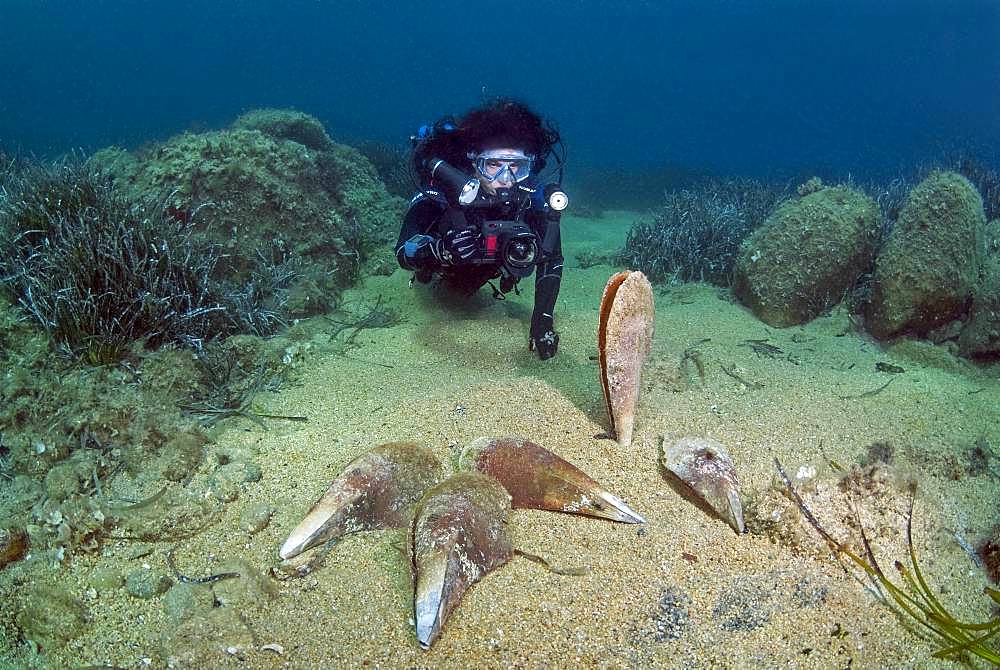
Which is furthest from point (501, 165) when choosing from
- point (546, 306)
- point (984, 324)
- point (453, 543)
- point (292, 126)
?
point (292, 126)

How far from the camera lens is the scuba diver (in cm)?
447

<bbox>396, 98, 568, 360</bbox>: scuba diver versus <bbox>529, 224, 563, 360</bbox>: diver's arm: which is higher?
<bbox>396, 98, 568, 360</bbox>: scuba diver

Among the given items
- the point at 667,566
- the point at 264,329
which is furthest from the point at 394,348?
the point at 667,566

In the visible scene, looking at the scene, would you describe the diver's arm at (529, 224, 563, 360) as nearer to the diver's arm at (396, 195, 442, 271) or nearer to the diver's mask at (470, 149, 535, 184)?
the diver's mask at (470, 149, 535, 184)

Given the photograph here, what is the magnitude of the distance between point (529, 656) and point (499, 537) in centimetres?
45

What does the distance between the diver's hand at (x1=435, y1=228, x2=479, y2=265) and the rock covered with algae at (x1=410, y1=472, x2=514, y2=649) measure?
2.54m

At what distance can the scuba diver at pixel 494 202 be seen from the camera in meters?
4.47

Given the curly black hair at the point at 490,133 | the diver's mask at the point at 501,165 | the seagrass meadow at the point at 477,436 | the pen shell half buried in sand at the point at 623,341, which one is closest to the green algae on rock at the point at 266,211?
the seagrass meadow at the point at 477,436

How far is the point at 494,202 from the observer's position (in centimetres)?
482

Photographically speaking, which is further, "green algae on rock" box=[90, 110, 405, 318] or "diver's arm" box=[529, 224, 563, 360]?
"green algae on rock" box=[90, 110, 405, 318]

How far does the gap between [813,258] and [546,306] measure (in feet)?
10.3

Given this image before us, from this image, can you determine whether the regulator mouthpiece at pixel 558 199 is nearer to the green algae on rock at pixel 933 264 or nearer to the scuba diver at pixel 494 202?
the scuba diver at pixel 494 202

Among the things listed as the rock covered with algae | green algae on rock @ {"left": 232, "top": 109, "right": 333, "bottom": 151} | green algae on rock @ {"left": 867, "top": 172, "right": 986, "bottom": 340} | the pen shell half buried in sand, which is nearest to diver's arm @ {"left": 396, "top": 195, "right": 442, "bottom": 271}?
the pen shell half buried in sand

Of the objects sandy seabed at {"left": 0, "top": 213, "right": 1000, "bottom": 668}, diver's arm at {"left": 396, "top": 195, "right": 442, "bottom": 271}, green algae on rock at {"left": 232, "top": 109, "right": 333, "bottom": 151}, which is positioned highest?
green algae on rock at {"left": 232, "top": 109, "right": 333, "bottom": 151}
